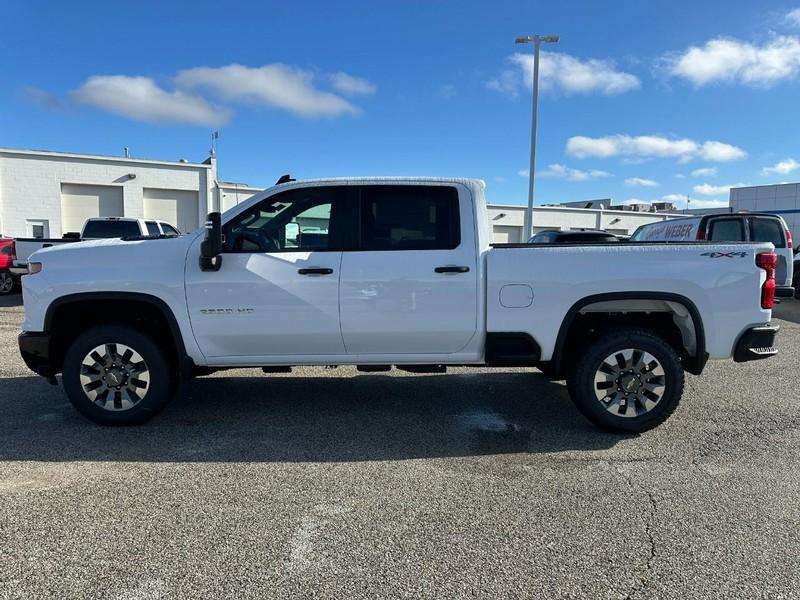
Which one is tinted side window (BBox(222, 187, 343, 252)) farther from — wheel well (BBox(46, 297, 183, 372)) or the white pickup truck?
wheel well (BBox(46, 297, 183, 372))

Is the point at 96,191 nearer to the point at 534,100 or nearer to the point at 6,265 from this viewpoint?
the point at 6,265

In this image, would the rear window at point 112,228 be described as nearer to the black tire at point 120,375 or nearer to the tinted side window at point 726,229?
the black tire at point 120,375

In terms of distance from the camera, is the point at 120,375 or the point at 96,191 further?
the point at 96,191

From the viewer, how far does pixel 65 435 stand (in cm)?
434

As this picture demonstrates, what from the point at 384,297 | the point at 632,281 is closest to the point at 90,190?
the point at 384,297

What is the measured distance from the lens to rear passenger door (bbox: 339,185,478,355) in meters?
4.25

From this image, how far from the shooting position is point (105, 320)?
14.9 ft

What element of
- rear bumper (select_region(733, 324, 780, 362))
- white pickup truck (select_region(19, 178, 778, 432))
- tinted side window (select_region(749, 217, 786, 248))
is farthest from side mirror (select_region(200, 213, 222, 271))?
tinted side window (select_region(749, 217, 786, 248))

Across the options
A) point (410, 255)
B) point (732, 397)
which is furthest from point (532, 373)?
point (410, 255)

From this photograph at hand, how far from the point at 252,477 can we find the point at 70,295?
2140 mm

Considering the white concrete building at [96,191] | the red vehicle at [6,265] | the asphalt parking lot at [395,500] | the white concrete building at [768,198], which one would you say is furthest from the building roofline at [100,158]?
the white concrete building at [768,198]

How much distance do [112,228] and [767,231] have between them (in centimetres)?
1472

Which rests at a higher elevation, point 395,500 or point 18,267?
point 18,267

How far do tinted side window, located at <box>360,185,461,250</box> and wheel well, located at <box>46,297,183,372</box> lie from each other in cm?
184
